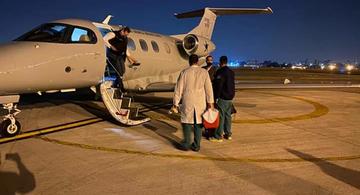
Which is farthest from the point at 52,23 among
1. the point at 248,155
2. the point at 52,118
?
the point at 248,155

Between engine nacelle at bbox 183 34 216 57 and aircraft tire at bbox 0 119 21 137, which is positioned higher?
engine nacelle at bbox 183 34 216 57

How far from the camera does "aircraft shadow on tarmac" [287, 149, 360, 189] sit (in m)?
5.27

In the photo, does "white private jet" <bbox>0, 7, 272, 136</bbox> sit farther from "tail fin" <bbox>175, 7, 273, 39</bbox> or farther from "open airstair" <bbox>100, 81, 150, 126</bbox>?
"tail fin" <bbox>175, 7, 273, 39</bbox>

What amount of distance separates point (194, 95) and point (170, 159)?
131cm

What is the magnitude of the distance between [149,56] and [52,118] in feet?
13.6

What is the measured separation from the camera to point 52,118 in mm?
10273

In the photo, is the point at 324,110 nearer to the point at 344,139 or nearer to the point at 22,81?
the point at 344,139

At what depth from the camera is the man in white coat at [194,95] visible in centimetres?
658

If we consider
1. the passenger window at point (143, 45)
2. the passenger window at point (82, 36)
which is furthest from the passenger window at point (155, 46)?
the passenger window at point (82, 36)

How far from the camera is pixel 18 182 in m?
4.89

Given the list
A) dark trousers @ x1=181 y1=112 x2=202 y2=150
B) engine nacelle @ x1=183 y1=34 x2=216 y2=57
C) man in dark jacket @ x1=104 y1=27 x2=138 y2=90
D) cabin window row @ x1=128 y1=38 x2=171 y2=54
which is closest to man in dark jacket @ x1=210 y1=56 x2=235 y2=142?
dark trousers @ x1=181 y1=112 x2=202 y2=150

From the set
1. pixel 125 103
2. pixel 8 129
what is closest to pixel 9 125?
pixel 8 129

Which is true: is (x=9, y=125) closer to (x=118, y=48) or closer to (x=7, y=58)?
(x=7, y=58)

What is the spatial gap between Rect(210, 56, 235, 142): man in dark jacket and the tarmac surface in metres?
0.34
